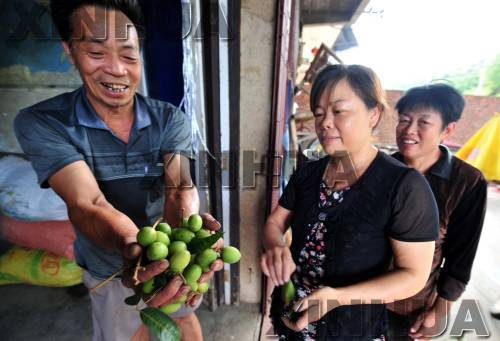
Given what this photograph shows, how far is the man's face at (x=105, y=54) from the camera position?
83 centimetres

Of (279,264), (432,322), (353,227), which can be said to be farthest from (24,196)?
(432,322)

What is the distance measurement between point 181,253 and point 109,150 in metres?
0.55

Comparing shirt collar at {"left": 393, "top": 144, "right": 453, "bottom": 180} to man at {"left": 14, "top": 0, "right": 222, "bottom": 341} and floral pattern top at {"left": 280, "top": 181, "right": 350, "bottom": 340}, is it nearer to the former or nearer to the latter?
floral pattern top at {"left": 280, "top": 181, "right": 350, "bottom": 340}

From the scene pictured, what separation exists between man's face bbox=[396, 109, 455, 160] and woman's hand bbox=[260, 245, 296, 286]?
0.59m

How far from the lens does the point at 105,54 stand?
849 millimetres

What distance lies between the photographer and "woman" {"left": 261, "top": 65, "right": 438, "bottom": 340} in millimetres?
780

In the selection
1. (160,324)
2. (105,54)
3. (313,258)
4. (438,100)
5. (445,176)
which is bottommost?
(160,324)

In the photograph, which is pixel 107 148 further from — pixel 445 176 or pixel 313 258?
pixel 445 176

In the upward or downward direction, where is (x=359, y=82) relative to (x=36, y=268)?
upward

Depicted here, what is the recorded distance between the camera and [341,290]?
83 cm

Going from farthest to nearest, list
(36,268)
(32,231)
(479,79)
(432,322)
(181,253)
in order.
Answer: (36,268) < (32,231) < (432,322) < (479,79) < (181,253)

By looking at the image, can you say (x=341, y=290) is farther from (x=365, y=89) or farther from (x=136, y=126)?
(x=136, y=126)

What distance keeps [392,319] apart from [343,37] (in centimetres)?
131

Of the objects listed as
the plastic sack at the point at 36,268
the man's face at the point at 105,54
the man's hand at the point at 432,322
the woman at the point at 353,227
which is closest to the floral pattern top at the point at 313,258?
the woman at the point at 353,227
